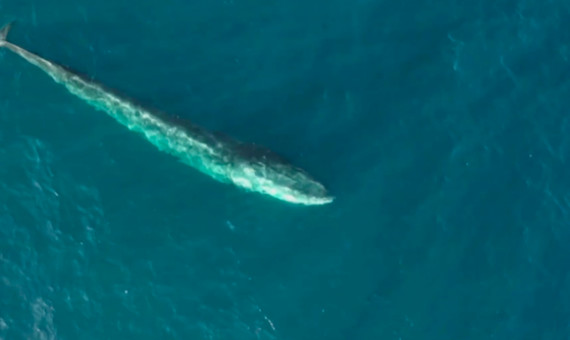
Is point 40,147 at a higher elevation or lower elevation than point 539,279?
lower

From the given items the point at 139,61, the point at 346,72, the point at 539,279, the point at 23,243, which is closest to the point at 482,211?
the point at 539,279

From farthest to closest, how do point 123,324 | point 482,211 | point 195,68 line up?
point 195,68
point 482,211
point 123,324

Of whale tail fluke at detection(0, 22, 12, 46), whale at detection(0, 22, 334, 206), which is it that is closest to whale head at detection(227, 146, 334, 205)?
whale at detection(0, 22, 334, 206)

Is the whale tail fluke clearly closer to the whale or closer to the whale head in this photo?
the whale

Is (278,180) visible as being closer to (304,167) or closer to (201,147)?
A: (304,167)

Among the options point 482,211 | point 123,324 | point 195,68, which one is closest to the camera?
point 123,324

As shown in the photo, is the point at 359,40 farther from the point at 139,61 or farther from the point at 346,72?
the point at 139,61

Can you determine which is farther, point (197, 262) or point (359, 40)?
point (359, 40)

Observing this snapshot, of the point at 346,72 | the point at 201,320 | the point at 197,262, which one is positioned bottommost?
the point at 201,320

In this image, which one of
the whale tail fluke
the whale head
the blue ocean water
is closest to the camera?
the blue ocean water
